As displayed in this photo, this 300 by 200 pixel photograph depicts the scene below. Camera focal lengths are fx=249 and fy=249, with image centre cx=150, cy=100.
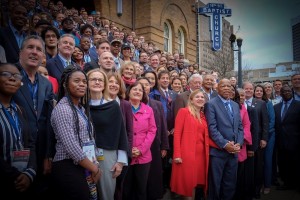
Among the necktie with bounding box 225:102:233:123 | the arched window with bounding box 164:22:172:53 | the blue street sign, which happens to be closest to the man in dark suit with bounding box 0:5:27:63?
the necktie with bounding box 225:102:233:123

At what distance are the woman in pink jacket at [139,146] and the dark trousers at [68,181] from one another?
1.29 metres

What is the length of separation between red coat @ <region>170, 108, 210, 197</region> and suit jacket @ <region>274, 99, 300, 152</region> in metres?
2.70

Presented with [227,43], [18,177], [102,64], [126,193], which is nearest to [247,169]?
[126,193]

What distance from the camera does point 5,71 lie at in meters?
2.41

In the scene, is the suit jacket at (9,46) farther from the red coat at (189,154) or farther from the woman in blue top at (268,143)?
the woman in blue top at (268,143)

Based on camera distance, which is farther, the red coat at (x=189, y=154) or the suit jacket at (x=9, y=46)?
the red coat at (x=189, y=154)

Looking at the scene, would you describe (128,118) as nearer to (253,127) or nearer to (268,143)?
(253,127)

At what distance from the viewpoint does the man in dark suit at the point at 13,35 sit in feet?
11.8

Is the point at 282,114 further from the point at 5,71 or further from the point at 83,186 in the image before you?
the point at 5,71

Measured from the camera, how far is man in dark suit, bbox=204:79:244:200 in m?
4.24

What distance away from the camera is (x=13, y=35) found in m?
3.77

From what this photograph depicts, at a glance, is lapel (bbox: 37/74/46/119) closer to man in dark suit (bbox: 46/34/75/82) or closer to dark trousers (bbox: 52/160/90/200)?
dark trousers (bbox: 52/160/90/200)

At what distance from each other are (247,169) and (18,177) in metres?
4.18

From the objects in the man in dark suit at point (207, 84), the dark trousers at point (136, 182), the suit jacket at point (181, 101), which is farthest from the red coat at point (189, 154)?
the man in dark suit at point (207, 84)
